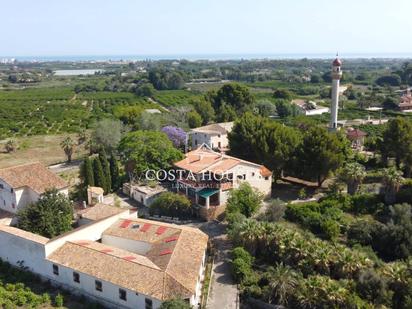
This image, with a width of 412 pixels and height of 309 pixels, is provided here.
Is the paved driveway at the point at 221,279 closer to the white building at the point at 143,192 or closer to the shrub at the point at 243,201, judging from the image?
the shrub at the point at 243,201

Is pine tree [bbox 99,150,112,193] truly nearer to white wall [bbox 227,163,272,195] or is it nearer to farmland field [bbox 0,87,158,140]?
white wall [bbox 227,163,272,195]

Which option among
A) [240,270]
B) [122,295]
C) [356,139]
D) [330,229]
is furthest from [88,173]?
[356,139]

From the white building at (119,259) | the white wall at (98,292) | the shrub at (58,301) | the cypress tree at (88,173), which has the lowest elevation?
the shrub at (58,301)

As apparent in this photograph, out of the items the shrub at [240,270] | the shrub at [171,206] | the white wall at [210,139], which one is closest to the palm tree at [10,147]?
the white wall at [210,139]

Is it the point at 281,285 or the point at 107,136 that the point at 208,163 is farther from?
the point at 107,136

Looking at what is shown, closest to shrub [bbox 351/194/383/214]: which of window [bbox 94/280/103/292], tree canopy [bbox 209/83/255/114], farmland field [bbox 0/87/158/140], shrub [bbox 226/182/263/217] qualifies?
shrub [bbox 226/182/263/217]

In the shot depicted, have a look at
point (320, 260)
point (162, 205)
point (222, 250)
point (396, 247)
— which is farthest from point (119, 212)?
point (396, 247)
